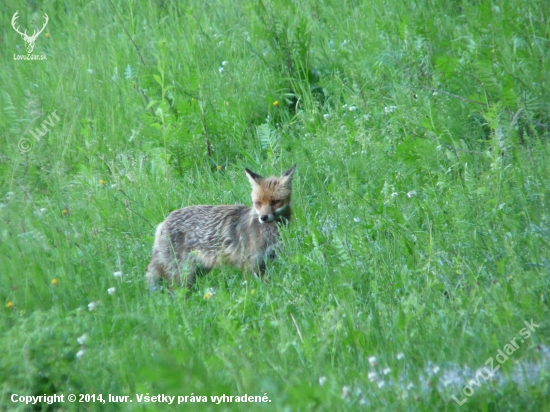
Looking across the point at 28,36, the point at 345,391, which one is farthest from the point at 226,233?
the point at 28,36

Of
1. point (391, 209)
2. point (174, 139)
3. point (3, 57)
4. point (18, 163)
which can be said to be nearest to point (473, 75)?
point (391, 209)

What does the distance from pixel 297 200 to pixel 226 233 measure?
31.6 inches

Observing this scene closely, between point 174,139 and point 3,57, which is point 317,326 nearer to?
point 174,139

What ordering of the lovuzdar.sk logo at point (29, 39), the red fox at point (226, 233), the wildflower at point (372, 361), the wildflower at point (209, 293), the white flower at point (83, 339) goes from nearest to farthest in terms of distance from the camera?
the wildflower at point (372, 361) → the white flower at point (83, 339) → the wildflower at point (209, 293) → the red fox at point (226, 233) → the lovuzdar.sk logo at point (29, 39)

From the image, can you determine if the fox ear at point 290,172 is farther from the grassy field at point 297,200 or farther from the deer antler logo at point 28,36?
the deer antler logo at point 28,36

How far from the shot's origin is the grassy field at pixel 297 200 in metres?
3.88

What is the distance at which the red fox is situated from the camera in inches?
256

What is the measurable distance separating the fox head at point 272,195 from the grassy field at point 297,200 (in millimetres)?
156

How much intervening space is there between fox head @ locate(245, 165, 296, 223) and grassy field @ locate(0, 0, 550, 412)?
0.16m

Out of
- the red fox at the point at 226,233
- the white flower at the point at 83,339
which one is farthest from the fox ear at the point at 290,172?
the white flower at the point at 83,339

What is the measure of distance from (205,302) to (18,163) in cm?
394

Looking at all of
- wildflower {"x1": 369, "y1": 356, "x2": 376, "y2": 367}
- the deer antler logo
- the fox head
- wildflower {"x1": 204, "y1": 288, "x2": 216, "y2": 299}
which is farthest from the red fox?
the deer antler logo

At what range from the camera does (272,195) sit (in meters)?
6.60

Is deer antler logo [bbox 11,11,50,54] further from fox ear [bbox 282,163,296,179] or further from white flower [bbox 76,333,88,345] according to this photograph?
white flower [bbox 76,333,88,345]
